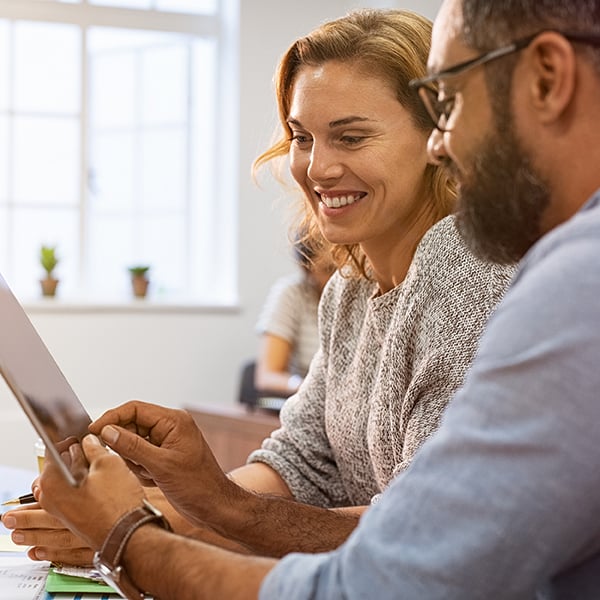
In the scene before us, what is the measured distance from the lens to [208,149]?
594cm

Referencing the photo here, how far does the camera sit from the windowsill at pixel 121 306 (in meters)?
5.43

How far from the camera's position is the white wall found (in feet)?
18.0

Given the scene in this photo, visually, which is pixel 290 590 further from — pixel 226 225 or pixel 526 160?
pixel 226 225

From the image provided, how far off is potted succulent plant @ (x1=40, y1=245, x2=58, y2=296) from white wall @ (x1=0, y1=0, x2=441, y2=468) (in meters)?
0.13

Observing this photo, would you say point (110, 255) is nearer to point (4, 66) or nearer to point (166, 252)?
point (166, 252)

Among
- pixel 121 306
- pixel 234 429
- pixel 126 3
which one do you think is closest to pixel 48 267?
pixel 121 306

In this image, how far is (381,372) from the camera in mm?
1744

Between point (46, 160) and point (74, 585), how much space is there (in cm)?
455

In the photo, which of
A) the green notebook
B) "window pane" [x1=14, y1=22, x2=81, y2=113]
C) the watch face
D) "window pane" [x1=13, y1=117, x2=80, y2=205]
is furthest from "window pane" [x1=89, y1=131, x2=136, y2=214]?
the watch face

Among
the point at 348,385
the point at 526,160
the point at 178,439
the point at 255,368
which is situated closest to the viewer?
the point at 526,160

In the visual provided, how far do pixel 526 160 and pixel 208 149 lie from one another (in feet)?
16.5

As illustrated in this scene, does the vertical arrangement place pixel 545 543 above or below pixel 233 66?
below

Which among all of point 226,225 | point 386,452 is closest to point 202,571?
point 386,452

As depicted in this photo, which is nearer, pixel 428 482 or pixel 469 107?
pixel 428 482
